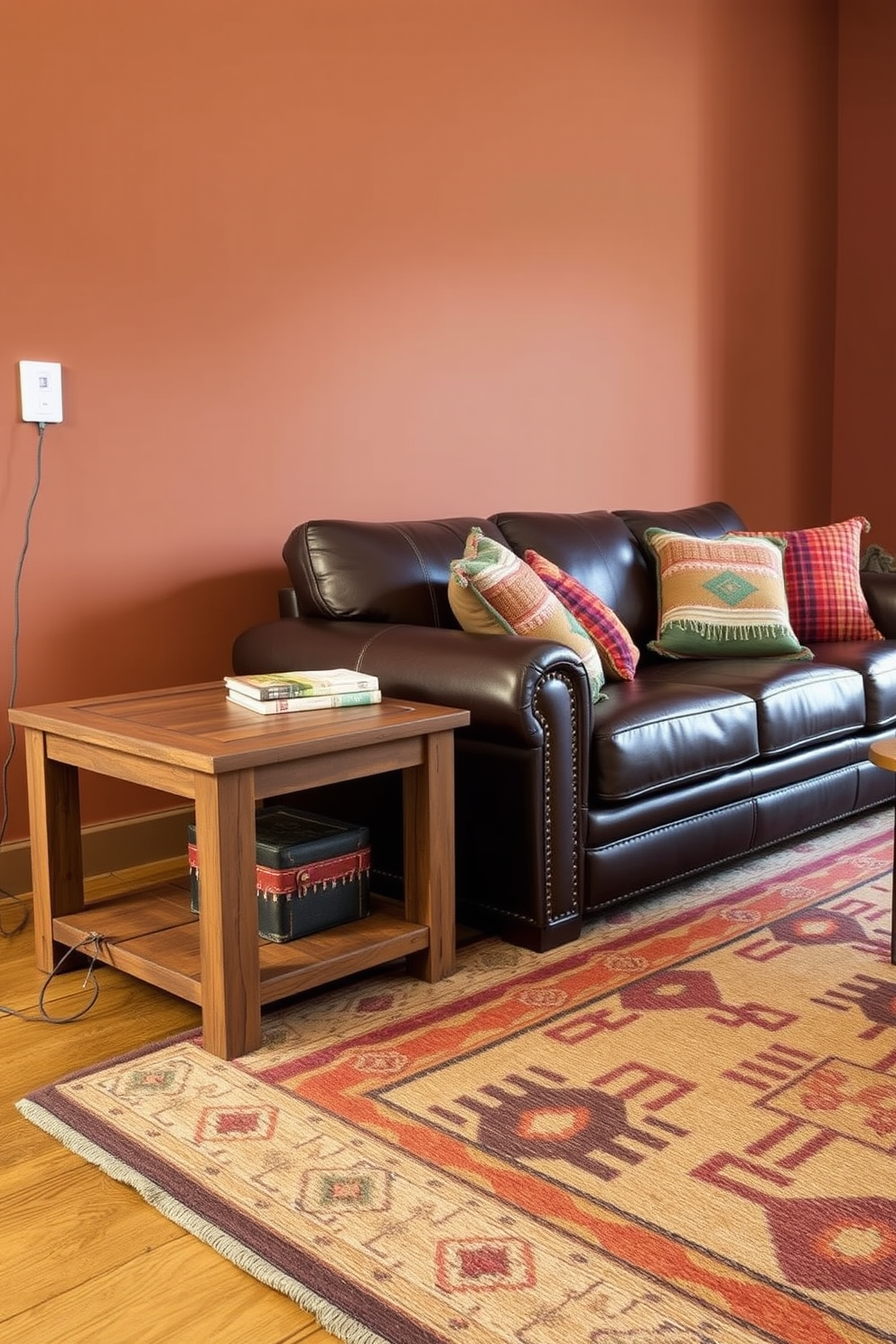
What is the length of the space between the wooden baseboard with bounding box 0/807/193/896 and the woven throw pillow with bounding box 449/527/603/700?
37.5 inches

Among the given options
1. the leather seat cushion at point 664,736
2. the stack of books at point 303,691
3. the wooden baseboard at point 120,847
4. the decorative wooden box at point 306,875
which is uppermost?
the stack of books at point 303,691

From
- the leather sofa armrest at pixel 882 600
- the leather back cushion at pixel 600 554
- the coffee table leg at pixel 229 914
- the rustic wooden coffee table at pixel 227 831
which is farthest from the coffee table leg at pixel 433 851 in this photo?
the leather sofa armrest at pixel 882 600

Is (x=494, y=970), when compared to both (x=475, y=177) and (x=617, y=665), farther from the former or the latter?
(x=475, y=177)

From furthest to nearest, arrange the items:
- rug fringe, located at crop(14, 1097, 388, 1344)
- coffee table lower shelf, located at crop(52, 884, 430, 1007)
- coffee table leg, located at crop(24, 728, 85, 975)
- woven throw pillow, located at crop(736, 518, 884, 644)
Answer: woven throw pillow, located at crop(736, 518, 884, 644) → coffee table leg, located at crop(24, 728, 85, 975) → coffee table lower shelf, located at crop(52, 884, 430, 1007) → rug fringe, located at crop(14, 1097, 388, 1344)

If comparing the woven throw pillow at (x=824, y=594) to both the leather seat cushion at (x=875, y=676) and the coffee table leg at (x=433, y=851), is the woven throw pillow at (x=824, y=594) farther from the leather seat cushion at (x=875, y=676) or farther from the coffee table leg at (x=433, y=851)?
the coffee table leg at (x=433, y=851)

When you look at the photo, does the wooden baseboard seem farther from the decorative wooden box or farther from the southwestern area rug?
the southwestern area rug

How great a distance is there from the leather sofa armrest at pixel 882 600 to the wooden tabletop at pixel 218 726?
2.02 meters

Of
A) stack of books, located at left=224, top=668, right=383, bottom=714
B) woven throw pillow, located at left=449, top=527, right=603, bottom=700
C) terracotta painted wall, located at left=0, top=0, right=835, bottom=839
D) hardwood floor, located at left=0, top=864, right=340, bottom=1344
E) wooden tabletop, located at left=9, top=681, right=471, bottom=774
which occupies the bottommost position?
hardwood floor, located at left=0, top=864, right=340, bottom=1344

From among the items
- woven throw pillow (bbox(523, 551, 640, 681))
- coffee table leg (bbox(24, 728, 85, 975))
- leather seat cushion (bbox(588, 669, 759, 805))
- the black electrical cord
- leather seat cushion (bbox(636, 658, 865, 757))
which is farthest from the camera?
woven throw pillow (bbox(523, 551, 640, 681))

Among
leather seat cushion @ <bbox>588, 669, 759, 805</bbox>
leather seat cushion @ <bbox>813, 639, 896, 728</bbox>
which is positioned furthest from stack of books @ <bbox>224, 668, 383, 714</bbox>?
leather seat cushion @ <bbox>813, 639, 896, 728</bbox>

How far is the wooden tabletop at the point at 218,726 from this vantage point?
6.75 feet

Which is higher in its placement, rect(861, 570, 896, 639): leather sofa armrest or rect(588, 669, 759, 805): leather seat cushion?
rect(861, 570, 896, 639): leather sofa armrest

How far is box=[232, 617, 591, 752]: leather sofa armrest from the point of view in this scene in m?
2.44

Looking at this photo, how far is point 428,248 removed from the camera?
3.71 metres
